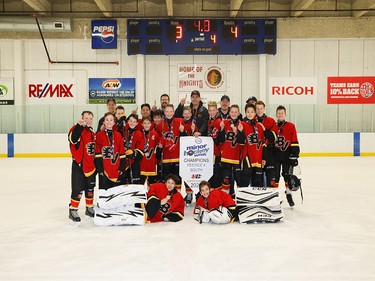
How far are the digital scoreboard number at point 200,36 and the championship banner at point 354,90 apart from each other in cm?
302

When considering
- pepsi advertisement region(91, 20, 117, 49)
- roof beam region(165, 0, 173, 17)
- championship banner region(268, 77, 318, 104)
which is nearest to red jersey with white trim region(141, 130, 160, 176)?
roof beam region(165, 0, 173, 17)

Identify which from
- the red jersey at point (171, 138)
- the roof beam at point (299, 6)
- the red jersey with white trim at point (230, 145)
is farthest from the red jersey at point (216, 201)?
the roof beam at point (299, 6)

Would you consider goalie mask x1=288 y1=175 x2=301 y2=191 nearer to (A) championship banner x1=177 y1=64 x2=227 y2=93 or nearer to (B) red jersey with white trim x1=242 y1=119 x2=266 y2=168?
(B) red jersey with white trim x1=242 y1=119 x2=266 y2=168

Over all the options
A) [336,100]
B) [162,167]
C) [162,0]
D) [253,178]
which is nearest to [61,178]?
[162,167]

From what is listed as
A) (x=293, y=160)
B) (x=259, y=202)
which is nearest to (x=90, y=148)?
(x=259, y=202)

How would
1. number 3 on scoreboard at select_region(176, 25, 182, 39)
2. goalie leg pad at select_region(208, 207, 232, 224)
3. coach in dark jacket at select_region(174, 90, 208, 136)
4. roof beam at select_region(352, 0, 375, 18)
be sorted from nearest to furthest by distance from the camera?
goalie leg pad at select_region(208, 207, 232, 224), coach in dark jacket at select_region(174, 90, 208, 136), number 3 on scoreboard at select_region(176, 25, 182, 39), roof beam at select_region(352, 0, 375, 18)

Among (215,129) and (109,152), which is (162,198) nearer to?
(109,152)

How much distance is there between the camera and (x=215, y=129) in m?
6.33

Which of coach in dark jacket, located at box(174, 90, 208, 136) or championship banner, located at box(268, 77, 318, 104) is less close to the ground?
championship banner, located at box(268, 77, 318, 104)

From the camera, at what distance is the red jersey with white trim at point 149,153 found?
612 centimetres

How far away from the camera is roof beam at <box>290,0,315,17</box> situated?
1441 centimetres

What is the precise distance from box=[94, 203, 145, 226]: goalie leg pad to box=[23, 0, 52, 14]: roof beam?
1077 cm

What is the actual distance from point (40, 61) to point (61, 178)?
7.88m

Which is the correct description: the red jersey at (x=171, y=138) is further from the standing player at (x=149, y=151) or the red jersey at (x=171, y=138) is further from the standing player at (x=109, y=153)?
the standing player at (x=109, y=153)
